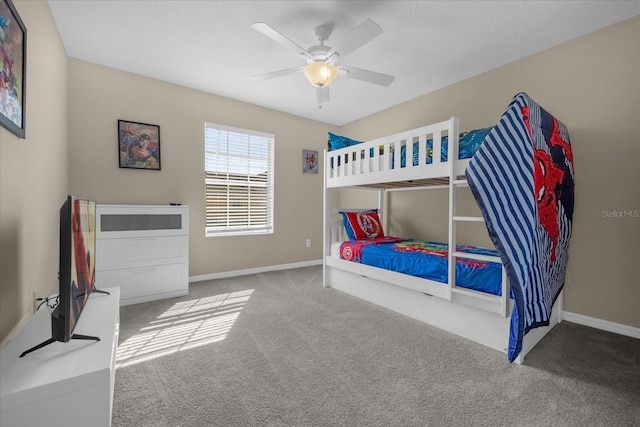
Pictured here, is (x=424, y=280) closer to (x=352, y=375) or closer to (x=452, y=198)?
(x=452, y=198)

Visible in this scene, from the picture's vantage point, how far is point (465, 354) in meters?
1.86

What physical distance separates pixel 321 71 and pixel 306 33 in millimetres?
469

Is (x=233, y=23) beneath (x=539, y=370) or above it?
above

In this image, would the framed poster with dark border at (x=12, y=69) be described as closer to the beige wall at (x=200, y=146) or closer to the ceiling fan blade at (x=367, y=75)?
the beige wall at (x=200, y=146)

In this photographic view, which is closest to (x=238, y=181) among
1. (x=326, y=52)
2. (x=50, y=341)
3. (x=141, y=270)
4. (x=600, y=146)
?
(x=141, y=270)

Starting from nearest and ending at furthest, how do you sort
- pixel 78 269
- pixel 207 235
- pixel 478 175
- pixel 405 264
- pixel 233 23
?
pixel 78 269
pixel 478 175
pixel 233 23
pixel 405 264
pixel 207 235

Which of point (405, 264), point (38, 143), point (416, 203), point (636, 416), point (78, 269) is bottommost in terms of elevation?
point (636, 416)

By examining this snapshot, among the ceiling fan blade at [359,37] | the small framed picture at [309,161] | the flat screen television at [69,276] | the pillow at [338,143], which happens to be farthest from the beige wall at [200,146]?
the ceiling fan blade at [359,37]

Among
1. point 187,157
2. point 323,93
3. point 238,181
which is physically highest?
point 323,93

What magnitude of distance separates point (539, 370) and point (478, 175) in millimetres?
1230

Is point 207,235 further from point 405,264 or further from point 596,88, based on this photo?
point 596,88

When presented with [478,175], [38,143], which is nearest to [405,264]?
[478,175]

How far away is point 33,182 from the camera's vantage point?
170cm

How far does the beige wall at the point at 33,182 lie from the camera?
1.31 meters
